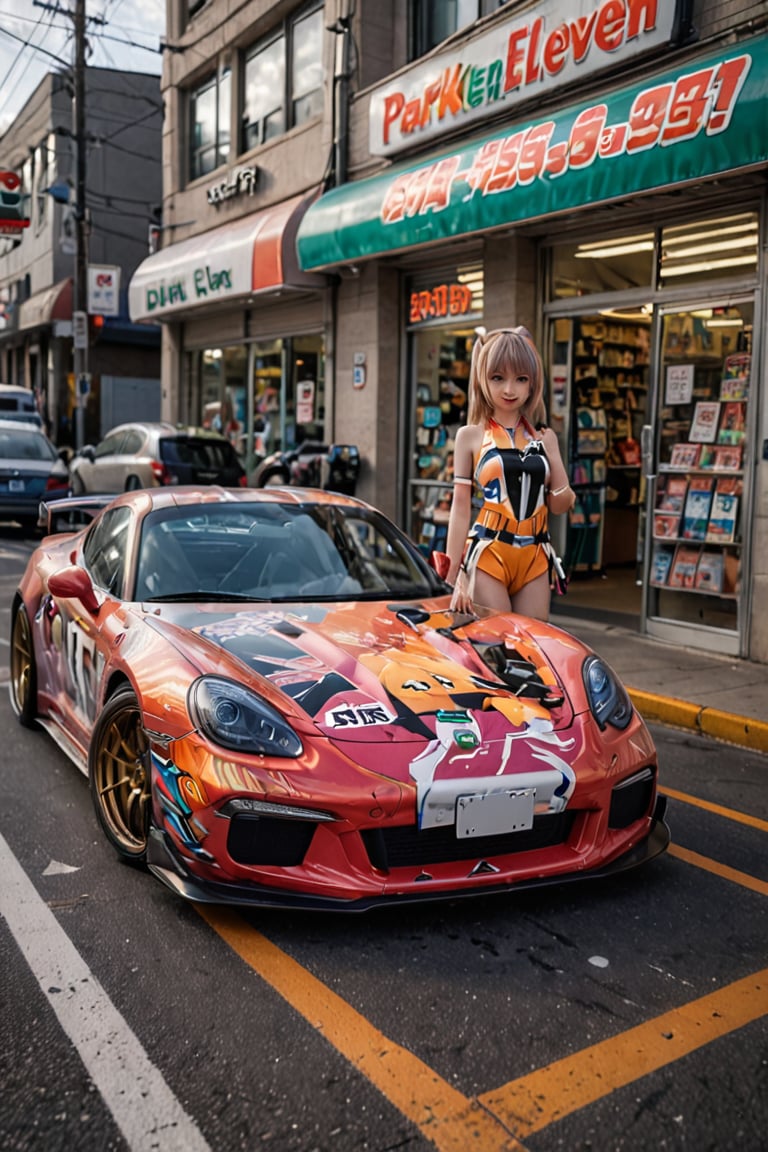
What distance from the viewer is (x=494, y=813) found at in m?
3.15

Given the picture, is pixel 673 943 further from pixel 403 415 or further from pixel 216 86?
Result: pixel 216 86

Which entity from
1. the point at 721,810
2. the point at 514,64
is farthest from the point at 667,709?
the point at 514,64

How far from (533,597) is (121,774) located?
2.01 meters

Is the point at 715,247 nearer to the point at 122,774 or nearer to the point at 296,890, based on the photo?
the point at 122,774

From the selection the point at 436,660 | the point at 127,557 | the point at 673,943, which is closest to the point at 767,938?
the point at 673,943

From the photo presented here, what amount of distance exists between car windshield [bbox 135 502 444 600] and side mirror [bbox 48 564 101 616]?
27 centimetres

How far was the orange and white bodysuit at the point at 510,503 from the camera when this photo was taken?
184 inches

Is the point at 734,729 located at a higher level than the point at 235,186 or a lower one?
lower

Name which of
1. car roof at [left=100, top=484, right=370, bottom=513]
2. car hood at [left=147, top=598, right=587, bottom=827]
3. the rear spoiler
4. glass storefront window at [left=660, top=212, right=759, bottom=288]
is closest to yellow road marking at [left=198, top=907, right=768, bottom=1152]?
car hood at [left=147, top=598, right=587, bottom=827]

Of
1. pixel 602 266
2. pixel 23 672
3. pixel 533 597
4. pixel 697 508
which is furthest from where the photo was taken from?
pixel 602 266

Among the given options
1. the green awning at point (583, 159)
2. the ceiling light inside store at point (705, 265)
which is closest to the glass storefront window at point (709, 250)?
the ceiling light inside store at point (705, 265)

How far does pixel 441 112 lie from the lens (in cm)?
1061

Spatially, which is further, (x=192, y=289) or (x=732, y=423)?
(x=192, y=289)

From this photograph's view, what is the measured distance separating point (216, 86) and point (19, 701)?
14.4 metres
